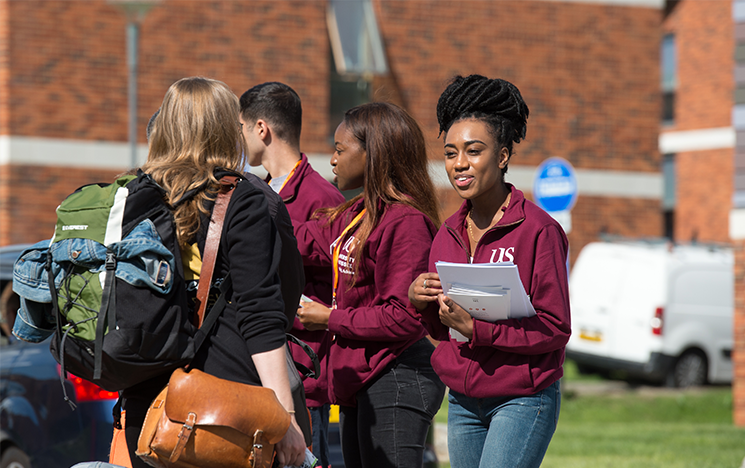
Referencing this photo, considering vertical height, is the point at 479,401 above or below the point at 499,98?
below

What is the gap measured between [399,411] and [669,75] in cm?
2253

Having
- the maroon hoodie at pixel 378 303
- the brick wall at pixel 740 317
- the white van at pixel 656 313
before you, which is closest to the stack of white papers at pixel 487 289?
the maroon hoodie at pixel 378 303

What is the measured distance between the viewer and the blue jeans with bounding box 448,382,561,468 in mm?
3039

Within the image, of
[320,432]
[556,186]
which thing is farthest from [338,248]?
[556,186]

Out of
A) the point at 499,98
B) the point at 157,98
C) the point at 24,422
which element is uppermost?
the point at 157,98

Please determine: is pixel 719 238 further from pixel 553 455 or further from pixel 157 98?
pixel 553 455

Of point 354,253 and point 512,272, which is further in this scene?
point 354,253

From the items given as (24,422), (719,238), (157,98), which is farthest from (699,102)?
(24,422)

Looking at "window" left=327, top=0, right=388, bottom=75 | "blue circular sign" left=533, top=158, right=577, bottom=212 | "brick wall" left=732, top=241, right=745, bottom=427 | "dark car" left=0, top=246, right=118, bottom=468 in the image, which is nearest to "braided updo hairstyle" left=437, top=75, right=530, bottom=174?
"dark car" left=0, top=246, right=118, bottom=468

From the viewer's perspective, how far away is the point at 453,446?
329cm

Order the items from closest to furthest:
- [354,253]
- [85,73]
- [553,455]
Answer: [354,253]
[553,455]
[85,73]

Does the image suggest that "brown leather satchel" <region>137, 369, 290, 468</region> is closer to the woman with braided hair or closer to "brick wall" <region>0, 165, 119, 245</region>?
the woman with braided hair

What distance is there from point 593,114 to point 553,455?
1311cm

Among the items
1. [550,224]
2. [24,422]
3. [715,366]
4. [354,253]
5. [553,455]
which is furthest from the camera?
[715,366]
